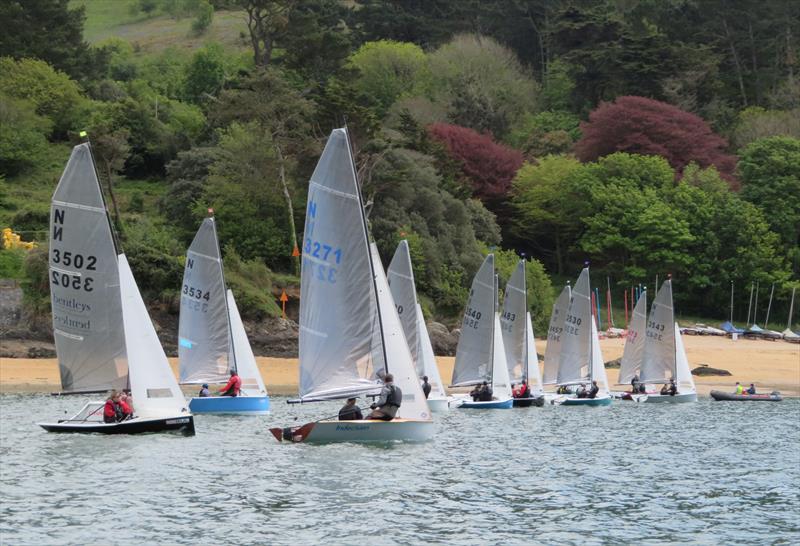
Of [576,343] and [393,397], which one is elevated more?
[576,343]

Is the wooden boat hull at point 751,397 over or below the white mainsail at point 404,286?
below

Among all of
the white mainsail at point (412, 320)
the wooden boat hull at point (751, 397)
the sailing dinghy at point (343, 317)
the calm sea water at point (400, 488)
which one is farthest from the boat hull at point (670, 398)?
the sailing dinghy at point (343, 317)

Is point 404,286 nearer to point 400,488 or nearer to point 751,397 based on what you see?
point 751,397

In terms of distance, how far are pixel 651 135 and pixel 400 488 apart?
68.6 m

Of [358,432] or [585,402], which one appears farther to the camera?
[585,402]

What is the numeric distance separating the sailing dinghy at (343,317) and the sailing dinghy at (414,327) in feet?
41.0

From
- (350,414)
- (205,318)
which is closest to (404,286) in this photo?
(205,318)

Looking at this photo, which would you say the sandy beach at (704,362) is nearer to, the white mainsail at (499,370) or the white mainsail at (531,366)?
the white mainsail at (531,366)

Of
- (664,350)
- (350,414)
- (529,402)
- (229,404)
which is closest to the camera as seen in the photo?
(350,414)

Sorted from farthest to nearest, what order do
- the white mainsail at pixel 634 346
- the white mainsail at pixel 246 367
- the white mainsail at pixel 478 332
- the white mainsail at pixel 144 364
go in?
the white mainsail at pixel 634 346 → the white mainsail at pixel 478 332 → the white mainsail at pixel 246 367 → the white mainsail at pixel 144 364

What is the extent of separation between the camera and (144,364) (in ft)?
108

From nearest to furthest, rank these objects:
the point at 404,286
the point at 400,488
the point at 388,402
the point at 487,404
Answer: the point at 400,488
the point at 388,402
the point at 487,404
the point at 404,286

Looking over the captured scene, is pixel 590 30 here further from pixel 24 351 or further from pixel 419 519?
pixel 419 519

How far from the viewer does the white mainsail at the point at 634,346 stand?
195ft
